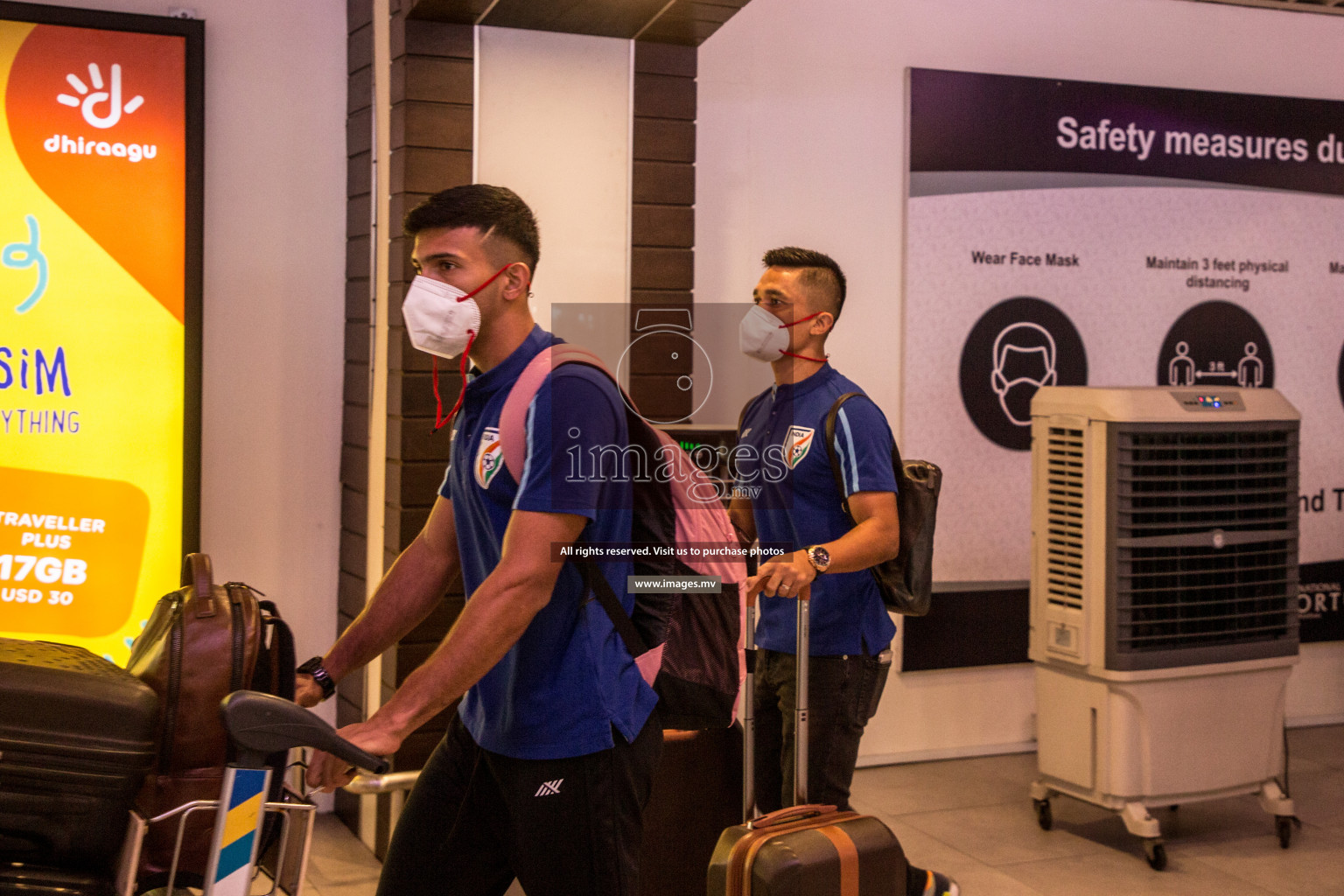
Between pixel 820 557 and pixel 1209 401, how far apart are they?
78.8 inches

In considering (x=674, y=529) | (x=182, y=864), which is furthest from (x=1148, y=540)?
(x=182, y=864)

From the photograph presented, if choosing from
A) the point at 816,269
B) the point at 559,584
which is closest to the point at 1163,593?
the point at 816,269

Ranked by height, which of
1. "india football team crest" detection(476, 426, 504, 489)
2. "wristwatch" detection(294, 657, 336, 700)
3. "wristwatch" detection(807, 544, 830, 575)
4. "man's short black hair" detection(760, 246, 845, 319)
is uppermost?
"man's short black hair" detection(760, 246, 845, 319)

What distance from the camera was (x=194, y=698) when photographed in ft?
5.58

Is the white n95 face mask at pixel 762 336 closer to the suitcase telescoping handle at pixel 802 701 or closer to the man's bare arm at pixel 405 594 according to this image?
the suitcase telescoping handle at pixel 802 701

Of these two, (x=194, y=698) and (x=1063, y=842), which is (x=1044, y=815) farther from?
(x=194, y=698)

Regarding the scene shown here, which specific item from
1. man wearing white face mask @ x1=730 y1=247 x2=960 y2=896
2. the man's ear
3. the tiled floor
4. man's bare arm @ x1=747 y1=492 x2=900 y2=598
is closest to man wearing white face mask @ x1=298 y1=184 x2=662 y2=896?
the man's ear

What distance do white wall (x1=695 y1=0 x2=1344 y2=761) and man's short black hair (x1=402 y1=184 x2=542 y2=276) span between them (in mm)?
2718

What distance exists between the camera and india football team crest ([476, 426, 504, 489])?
6.14 ft

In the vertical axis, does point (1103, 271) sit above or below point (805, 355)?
above

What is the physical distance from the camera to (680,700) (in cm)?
195

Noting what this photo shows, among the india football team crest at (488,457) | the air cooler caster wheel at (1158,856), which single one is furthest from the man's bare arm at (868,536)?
the air cooler caster wheel at (1158,856)

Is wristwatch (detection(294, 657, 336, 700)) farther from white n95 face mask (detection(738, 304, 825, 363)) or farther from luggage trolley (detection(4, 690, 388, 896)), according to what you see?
white n95 face mask (detection(738, 304, 825, 363))

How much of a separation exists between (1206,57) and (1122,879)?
11.2 feet
